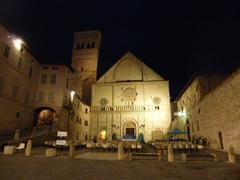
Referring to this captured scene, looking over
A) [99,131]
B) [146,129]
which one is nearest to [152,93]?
[146,129]

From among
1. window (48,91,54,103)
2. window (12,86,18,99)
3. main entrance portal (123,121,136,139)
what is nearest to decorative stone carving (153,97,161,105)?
main entrance portal (123,121,136,139)

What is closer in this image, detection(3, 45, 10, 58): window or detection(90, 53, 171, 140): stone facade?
detection(3, 45, 10, 58): window

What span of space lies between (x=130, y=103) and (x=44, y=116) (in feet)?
47.1

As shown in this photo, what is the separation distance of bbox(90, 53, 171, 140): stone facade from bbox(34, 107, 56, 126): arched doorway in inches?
308

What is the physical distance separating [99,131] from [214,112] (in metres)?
19.1

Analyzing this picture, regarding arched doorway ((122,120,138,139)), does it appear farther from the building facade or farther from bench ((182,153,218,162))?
bench ((182,153,218,162))

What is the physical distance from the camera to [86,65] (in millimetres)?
41000

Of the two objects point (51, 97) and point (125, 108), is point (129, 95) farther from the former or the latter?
point (51, 97)

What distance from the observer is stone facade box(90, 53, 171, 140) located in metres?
29.4

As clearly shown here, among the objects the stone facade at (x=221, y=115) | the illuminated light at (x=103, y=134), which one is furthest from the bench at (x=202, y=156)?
the illuminated light at (x=103, y=134)

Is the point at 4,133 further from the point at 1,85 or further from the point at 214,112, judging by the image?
the point at 214,112

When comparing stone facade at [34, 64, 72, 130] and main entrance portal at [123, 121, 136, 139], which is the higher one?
stone facade at [34, 64, 72, 130]

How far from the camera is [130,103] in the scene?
101ft

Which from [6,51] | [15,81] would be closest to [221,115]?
[15,81]
